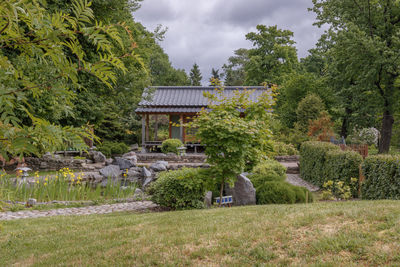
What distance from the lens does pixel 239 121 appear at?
6926 millimetres

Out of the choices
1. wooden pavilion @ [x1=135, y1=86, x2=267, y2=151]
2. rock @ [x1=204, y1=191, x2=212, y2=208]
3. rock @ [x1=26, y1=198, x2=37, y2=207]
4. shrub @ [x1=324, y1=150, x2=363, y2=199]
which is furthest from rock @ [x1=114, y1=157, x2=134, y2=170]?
shrub @ [x1=324, y1=150, x2=363, y2=199]

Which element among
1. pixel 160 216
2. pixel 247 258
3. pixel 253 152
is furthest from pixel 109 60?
pixel 253 152

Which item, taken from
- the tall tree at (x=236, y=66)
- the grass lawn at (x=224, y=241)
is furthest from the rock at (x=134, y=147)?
the tall tree at (x=236, y=66)

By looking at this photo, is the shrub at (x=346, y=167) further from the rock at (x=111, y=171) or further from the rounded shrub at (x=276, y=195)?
the rock at (x=111, y=171)

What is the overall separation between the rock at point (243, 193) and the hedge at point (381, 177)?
2.83 meters

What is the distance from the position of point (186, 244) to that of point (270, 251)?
114 cm

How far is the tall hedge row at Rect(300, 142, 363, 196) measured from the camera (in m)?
8.81

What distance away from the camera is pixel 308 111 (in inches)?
887

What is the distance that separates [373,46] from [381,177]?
1101 centimetres

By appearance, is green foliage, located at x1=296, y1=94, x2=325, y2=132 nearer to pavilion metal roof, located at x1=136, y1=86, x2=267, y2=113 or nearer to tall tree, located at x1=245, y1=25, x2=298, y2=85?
pavilion metal roof, located at x1=136, y1=86, x2=267, y2=113

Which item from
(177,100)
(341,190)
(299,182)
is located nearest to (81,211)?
(341,190)

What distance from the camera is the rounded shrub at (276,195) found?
7.89 metres

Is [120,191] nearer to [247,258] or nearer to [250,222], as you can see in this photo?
[250,222]

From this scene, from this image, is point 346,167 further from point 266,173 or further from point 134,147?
point 134,147
